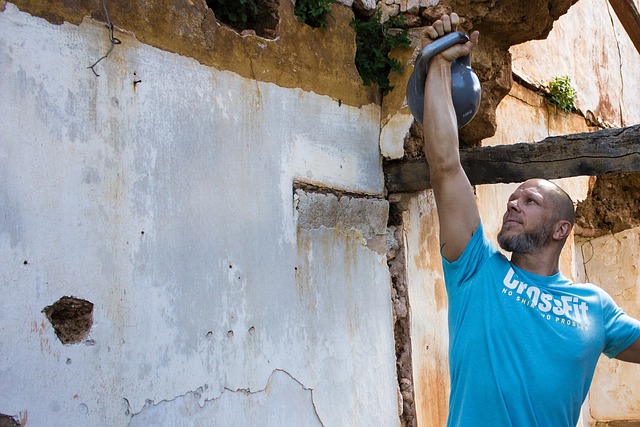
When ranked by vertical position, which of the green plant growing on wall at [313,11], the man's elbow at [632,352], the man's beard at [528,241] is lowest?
the man's elbow at [632,352]

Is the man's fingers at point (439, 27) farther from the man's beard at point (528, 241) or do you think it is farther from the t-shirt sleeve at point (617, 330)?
the t-shirt sleeve at point (617, 330)

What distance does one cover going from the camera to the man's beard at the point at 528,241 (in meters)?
2.76

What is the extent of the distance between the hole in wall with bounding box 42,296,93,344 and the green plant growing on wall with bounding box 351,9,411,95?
218 centimetres

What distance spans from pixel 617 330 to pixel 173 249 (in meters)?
1.73

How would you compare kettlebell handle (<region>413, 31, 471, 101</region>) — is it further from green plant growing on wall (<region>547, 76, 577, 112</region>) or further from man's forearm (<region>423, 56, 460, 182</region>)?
green plant growing on wall (<region>547, 76, 577, 112</region>)

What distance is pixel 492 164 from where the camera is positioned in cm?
397

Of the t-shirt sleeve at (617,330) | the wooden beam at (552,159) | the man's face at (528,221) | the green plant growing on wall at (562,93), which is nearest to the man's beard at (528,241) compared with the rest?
the man's face at (528,221)

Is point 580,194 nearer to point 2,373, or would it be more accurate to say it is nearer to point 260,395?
point 260,395

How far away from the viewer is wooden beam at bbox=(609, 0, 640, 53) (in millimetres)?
5816

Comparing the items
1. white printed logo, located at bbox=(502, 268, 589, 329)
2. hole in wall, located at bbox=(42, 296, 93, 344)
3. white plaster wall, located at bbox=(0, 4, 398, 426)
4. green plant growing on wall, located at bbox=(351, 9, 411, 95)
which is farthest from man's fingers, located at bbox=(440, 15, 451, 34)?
hole in wall, located at bbox=(42, 296, 93, 344)

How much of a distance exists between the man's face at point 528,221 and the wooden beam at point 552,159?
3.12 feet

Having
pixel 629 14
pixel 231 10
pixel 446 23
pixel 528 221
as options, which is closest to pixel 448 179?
pixel 528 221

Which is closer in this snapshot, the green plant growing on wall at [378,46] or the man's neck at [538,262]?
the man's neck at [538,262]

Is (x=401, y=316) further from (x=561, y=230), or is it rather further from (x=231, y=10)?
(x=231, y=10)
